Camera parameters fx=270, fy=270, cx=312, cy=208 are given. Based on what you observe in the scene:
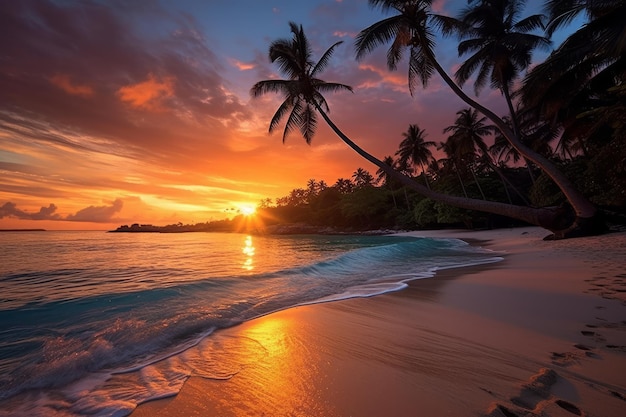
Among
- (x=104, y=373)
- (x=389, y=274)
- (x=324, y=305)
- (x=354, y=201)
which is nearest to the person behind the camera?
(x=104, y=373)

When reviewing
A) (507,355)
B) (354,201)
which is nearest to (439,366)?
(507,355)

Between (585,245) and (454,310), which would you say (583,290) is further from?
(585,245)

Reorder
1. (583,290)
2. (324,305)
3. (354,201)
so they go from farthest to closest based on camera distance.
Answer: (354,201)
(324,305)
(583,290)

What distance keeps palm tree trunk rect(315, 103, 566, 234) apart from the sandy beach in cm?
639

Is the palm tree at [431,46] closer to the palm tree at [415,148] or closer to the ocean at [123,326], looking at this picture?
the ocean at [123,326]

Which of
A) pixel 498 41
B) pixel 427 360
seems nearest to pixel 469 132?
pixel 498 41

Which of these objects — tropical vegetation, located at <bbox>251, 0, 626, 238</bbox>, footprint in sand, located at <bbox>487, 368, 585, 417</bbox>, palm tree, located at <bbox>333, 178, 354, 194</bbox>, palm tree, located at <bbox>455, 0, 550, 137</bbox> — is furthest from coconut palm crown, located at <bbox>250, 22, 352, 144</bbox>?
palm tree, located at <bbox>333, 178, 354, 194</bbox>

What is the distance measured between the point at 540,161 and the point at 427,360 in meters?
12.3

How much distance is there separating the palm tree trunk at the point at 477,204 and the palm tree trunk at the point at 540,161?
3.75 ft

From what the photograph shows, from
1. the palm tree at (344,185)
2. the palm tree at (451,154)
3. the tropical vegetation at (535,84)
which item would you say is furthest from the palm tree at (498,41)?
the palm tree at (344,185)

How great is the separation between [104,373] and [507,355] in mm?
4164

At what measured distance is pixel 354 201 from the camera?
5291 cm

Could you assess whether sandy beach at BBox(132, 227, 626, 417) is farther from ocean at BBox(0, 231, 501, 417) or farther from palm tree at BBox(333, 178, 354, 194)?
palm tree at BBox(333, 178, 354, 194)

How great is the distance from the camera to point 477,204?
10984mm
